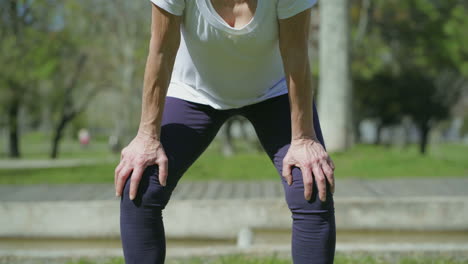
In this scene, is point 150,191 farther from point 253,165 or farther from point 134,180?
point 253,165

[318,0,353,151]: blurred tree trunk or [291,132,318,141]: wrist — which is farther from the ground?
[291,132,318,141]: wrist

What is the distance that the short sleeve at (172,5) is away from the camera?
6.09ft

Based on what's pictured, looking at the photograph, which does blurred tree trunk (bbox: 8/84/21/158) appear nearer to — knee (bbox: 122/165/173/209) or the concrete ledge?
the concrete ledge

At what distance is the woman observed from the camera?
1929mm

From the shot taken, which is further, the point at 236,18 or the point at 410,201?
the point at 410,201

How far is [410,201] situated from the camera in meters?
4.46

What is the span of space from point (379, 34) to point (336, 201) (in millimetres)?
19101

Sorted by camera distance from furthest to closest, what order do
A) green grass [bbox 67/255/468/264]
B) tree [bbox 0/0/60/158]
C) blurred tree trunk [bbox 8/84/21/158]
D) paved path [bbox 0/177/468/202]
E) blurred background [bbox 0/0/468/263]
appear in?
blurred tree trunk [bbox 8/84/21/158], tree [bbox 0/0/60/158], paved path [bbox 0/177/468/202], blurred background [bbox 0/0/468/263], green grass [bbox 67/255/468/264]

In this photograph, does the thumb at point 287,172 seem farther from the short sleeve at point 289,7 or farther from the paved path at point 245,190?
the paved path at point 245,190

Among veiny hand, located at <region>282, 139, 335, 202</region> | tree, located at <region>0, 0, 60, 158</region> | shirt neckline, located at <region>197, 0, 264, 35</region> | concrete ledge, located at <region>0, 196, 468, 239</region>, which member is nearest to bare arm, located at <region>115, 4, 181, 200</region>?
shirt neckline, located at <region>197, 0, 264, 35</region>

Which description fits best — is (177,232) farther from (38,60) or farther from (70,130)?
(70,130)

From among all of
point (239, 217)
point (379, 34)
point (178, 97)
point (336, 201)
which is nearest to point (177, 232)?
point (239, 217)

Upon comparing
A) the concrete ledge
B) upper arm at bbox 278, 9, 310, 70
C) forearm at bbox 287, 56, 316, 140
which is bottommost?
the concrete ledge

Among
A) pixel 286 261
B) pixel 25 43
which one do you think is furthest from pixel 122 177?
pixel 25 43
